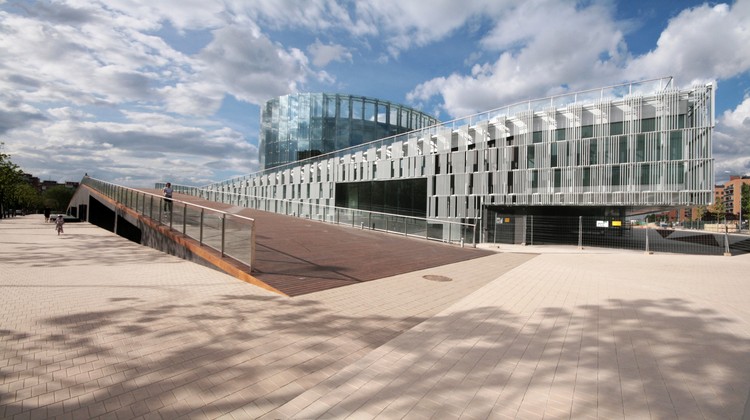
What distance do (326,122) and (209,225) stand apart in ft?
144

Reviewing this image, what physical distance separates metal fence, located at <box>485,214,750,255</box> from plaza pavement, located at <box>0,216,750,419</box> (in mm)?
14273

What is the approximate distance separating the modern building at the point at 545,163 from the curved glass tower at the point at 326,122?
463 inches

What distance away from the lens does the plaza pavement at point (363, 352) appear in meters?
2.98

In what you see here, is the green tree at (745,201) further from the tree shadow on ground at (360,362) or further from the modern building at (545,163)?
the tree shadow on ground at (360,362)

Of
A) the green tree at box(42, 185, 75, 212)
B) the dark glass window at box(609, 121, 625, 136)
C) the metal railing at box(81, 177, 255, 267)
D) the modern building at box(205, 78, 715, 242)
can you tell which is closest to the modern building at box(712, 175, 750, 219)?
the modern building at box(205, 78, 715, 242)

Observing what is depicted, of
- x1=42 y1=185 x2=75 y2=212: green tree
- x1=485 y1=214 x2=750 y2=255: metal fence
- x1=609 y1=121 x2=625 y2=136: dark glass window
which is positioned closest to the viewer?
x1=485 y1=214 x2=750 y2=255: metal fence

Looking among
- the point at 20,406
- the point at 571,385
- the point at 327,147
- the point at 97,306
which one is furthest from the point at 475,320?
the point at 327,147

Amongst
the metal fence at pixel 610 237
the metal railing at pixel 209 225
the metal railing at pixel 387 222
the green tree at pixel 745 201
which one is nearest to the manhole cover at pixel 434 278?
the metal railing at pixel 209 225

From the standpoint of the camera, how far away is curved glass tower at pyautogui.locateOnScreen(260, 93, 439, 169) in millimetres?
51094

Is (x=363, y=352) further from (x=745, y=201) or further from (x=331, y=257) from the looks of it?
(x=745, y=201)

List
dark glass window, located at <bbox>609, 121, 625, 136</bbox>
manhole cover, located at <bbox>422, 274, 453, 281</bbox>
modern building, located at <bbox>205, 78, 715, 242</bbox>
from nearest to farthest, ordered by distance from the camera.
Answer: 1. manhole cover, located at <bbox>422, 274, 453, 281</bbox>
2. modern building, located at <bbox>205, 78, 715, 242</bbox>
3. dark glass window, located at <bbox>609, 121, 625, 136</bbox>

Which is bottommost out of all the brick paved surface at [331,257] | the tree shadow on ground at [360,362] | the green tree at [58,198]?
the tree shadow on ground at [360,362]

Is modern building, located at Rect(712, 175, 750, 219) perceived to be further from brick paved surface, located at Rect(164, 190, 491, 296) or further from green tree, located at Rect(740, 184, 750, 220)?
brick paved surface, located at Rect(164, 190, 491, 296)

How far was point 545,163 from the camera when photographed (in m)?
26.4
